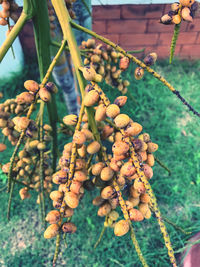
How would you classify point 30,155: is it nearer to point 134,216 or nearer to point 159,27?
point 134,216

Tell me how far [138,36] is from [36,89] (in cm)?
259

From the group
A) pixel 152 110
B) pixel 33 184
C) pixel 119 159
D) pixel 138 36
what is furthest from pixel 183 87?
pixel 119 159

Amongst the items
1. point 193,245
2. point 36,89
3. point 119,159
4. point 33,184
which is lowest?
point 193,245

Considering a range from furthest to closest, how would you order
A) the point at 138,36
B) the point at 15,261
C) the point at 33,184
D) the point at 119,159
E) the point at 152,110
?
1. the point at 138,36
2. the point at 152,110
3. the point at 15,261
4. the point at 33,184
5. the point at 119,159

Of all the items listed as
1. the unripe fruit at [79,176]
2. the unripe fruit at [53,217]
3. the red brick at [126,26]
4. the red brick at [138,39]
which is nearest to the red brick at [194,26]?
the red brick at [138,39]

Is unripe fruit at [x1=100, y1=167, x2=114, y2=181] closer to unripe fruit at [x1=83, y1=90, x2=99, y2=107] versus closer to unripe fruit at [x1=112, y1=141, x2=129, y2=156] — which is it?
unripe fruit at [x1=112, y1=141, x2=129, y2=156]

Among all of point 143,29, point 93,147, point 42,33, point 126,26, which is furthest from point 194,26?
point 93,147

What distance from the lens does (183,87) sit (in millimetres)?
2885

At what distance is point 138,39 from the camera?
305 cm

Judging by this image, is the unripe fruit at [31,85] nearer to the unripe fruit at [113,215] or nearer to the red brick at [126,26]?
the unripe fruit at [113,215]

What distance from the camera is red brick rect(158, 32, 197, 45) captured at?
9.91ft

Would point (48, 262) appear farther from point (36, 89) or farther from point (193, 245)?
point (36, 89)

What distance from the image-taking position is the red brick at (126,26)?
2860 mm

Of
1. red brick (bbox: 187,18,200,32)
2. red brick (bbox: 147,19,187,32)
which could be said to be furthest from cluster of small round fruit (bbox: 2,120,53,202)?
red brick (bbox: 187,18,200,32)
